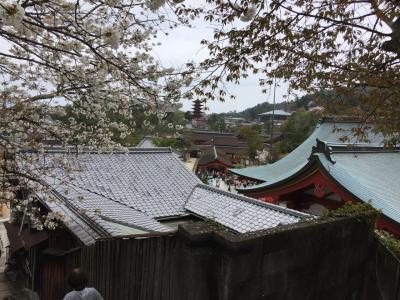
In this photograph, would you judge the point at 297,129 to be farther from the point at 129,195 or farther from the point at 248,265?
the point at 248,265

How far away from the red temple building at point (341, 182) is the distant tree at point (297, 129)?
3195 cm

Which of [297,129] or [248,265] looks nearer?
[248,265]

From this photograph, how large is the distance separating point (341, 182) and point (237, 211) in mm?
3165

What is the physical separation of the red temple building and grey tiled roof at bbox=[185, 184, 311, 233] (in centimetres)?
213

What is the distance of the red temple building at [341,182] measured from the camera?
8.75 meters

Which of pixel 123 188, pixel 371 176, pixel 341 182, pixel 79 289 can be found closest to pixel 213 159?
pixel 371 176

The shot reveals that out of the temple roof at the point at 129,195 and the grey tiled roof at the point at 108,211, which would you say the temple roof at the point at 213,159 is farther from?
the grey tiled roof at the point at 108,211

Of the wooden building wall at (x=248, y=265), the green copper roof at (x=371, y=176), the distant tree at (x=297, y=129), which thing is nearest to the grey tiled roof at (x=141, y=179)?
the wooden building wall at (x=248, y=265)

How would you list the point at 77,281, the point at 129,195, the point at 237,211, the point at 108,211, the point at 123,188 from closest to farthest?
the point at 77,281 → the point at 108,211 → the point at 237,211 → the point at 129,195 → the point at 123,188

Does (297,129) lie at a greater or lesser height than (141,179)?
greater

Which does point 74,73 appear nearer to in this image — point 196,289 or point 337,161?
point 196,289

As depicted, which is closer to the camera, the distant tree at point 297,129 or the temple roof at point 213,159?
the distant tree at point 297,129

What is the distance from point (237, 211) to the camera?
26.3ft

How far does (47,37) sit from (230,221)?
534 cm
